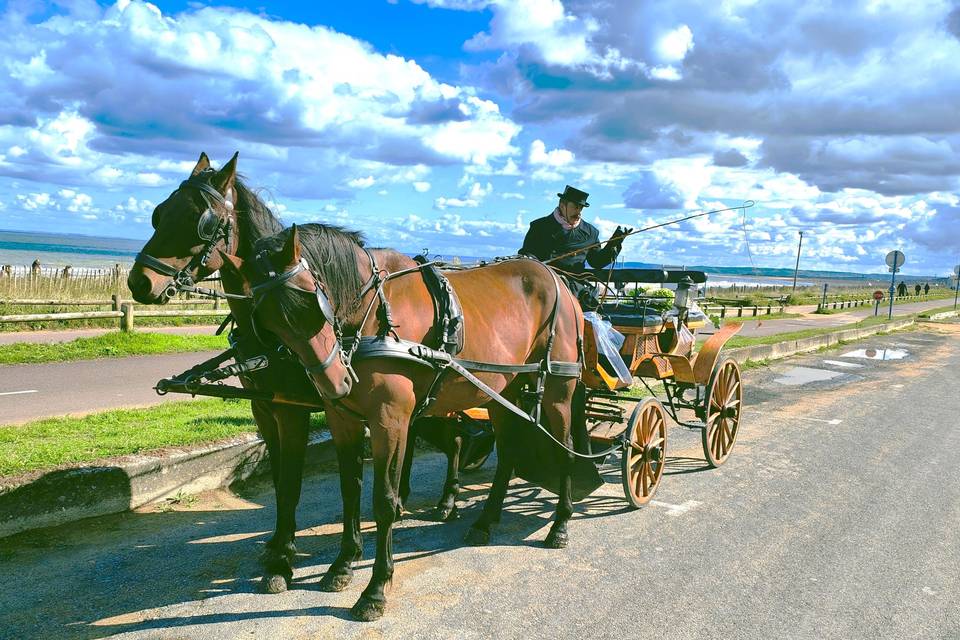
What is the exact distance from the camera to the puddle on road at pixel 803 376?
13815 mm

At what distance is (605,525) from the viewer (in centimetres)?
564

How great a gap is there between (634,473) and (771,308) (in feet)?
117

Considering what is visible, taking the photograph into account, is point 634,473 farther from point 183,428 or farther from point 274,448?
point 183,428

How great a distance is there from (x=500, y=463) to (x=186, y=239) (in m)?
2.98

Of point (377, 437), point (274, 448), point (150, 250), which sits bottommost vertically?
point (274, 448)

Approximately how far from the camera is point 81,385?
416 inches

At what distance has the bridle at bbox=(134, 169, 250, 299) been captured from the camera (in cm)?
361

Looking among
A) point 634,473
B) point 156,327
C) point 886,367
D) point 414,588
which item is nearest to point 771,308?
point 886,367

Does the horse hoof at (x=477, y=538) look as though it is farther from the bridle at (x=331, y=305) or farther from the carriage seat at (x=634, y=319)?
the carriage seat at (x=634, y=319)

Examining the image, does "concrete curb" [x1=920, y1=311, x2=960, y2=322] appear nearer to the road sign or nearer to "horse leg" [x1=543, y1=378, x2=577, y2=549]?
the road sign

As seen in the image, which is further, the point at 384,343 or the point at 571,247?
the point at 571,247

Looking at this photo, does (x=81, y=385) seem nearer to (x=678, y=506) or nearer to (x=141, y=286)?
(x=141, y=286)

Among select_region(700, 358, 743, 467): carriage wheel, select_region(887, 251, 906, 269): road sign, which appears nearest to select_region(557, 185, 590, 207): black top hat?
select_region(700, 358, 743, 467): carriage wheel

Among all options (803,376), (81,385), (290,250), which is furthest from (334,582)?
(803,376)
